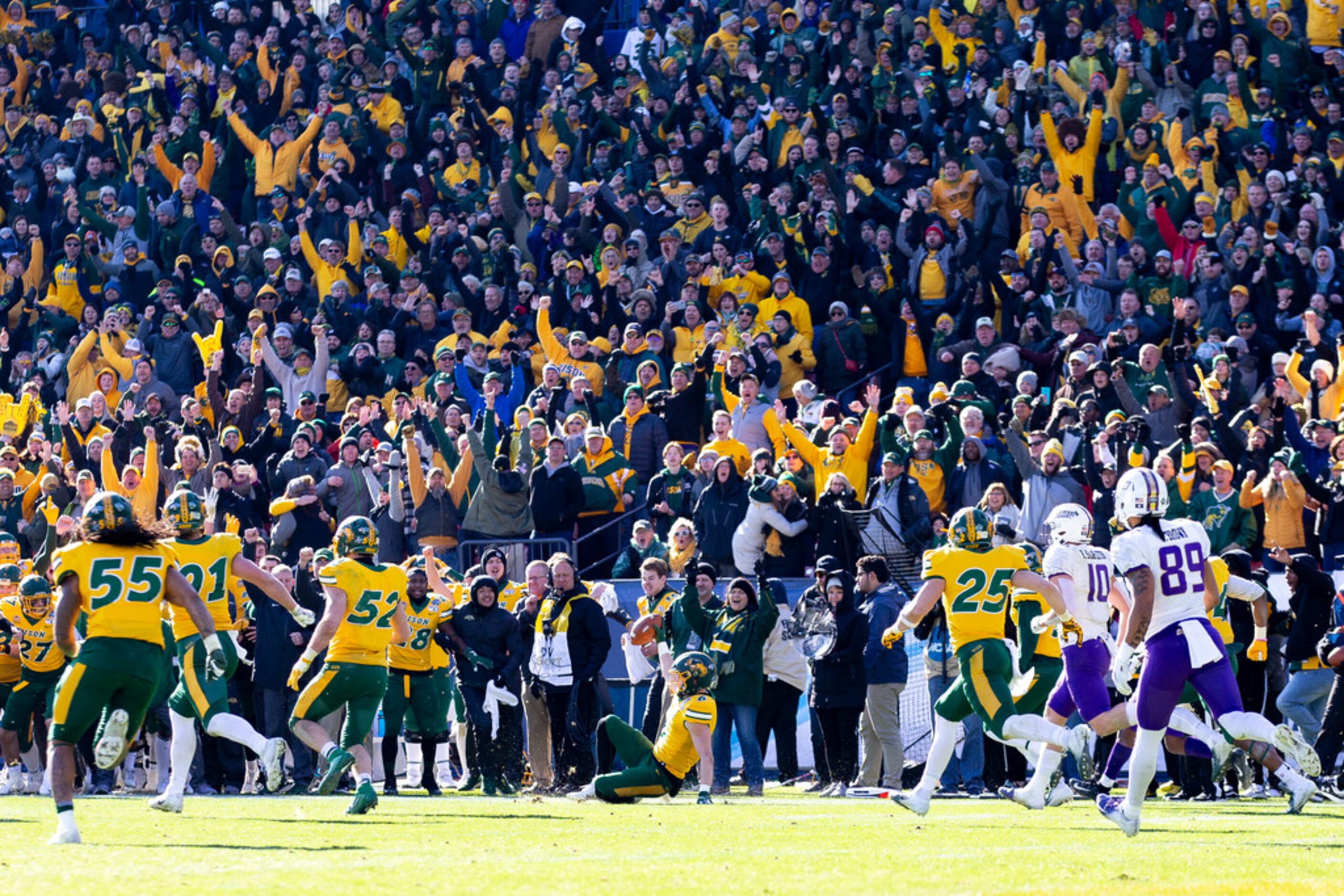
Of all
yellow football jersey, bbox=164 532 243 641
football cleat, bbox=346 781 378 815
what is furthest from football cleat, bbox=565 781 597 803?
yellow football jersey, bbox=164 532 243 641

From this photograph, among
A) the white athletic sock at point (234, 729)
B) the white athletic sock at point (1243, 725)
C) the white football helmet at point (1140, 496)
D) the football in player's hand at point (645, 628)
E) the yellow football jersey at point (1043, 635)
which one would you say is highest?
the white football helmet at point (1140, 496)

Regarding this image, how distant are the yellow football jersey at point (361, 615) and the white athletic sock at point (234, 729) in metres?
0.70

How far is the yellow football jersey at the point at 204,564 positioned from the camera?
454 inches

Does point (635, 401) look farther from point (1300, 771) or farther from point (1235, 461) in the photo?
point (1300, 771)

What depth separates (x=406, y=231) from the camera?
22.2 meters

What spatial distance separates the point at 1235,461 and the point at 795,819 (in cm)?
611

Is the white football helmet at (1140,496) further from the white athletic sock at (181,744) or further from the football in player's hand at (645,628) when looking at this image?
the football in player's hand at (645,628)

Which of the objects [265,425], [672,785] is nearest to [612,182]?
[265,425]

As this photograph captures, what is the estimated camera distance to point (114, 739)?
9.48m

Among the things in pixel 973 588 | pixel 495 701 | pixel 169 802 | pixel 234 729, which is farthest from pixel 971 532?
pixel 495 701

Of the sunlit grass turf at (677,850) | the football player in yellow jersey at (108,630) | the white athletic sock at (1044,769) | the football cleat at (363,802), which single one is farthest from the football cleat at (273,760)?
the white athletic sock at (1044,769)

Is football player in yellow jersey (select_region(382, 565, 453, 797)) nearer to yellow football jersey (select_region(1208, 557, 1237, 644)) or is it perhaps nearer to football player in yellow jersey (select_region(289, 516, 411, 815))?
football player in yellow jersey (select_region(289, 516, 411, 815))

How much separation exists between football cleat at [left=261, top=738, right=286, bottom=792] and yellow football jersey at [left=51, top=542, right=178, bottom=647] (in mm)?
1256

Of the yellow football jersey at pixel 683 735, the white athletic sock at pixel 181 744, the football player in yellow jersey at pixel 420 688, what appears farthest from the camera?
the football player in yellow jersey at pixel 420 688
